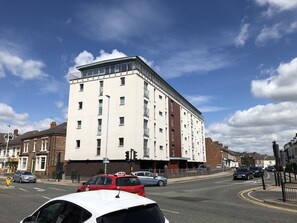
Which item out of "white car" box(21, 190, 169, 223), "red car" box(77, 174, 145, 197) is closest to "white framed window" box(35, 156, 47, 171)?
"red car" box(77, 174, 145, 197)

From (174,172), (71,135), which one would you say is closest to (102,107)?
(71,135)

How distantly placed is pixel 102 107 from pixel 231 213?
34.6 metres

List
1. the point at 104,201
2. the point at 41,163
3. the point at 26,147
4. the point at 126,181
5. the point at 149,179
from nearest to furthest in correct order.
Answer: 1. the point at 104,201
2. the point at 126,181
3. the point at 149,179
4. the point at 41,163
5. the point at 26,147

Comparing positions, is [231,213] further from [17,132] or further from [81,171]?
[17,132]

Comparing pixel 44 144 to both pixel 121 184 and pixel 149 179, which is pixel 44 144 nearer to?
pixel 149 179

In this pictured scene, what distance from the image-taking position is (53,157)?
48.3 meters

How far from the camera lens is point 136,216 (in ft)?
13.3

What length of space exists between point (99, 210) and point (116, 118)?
127ft

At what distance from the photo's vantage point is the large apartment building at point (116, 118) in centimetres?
4134

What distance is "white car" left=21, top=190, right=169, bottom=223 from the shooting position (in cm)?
391

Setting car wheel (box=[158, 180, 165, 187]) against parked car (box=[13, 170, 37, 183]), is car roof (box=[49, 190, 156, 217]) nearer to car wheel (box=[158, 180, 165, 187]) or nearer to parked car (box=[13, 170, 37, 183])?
car wheel (box=[158, 180, 165, 187])

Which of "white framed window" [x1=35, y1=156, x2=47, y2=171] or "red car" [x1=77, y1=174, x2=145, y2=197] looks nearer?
"red car" [x1=77, y1=174, x2=145, y2=197]

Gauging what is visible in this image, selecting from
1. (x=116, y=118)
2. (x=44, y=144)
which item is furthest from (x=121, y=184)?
(x=44, y=144)

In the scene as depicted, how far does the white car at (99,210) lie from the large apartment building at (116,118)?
34818 mm
